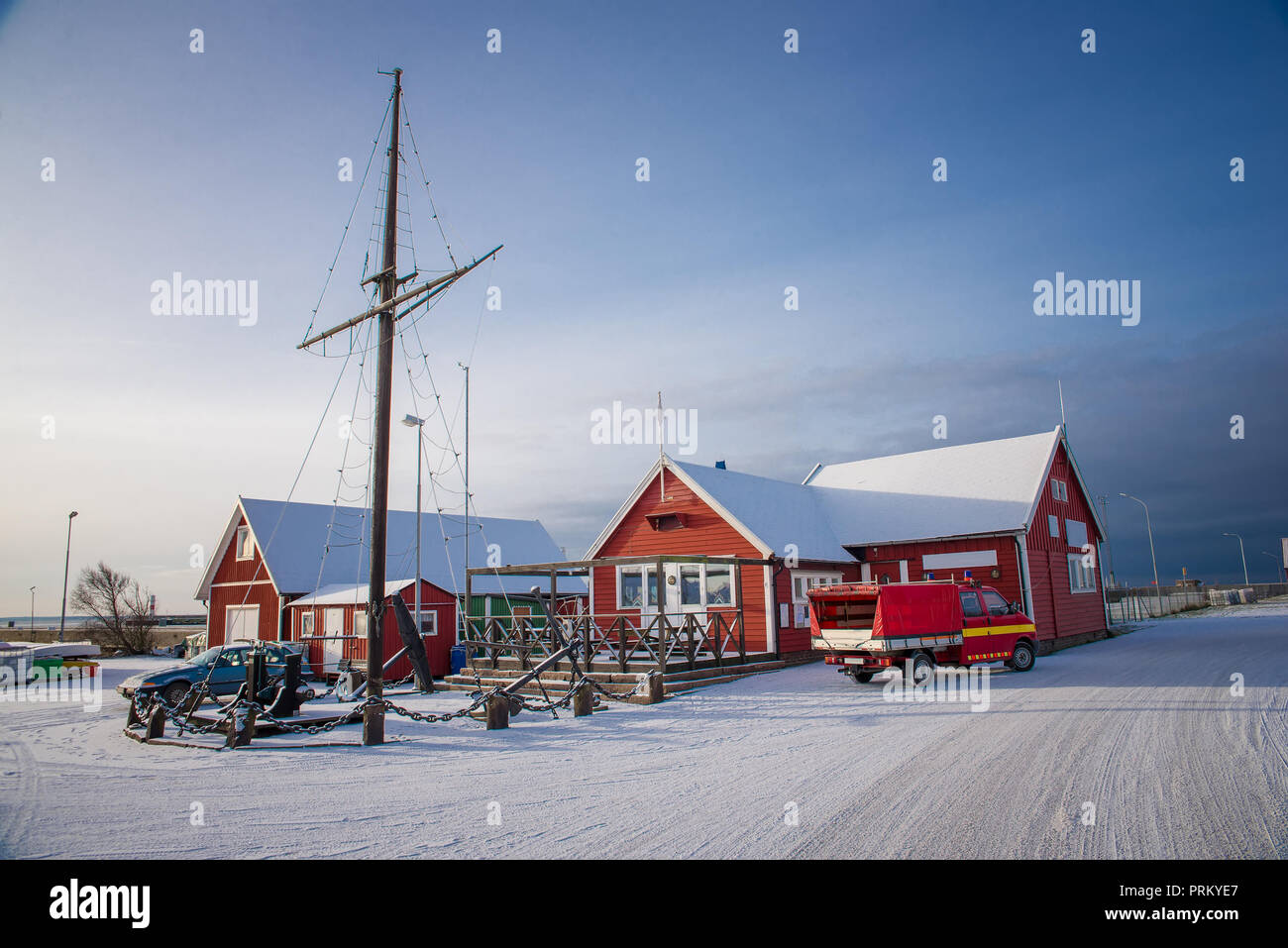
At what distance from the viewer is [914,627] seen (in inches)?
648

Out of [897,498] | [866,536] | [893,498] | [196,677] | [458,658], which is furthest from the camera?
[893,498]

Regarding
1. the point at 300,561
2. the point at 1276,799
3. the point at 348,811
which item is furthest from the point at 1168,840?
the point at 300,561

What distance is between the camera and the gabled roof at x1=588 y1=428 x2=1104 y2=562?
78.9 ft

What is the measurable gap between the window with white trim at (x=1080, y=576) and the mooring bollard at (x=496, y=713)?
2235cm

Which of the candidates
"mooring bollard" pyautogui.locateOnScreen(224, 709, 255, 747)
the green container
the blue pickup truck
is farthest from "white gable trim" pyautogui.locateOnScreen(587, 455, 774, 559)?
the green container

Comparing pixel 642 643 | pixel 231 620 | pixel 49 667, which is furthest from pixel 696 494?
pixel 49 667

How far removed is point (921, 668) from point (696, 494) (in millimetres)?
9790

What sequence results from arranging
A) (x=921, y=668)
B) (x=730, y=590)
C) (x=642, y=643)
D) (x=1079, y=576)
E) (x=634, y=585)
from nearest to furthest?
1. (x=921, y=668)
2. (x=642, y=643)
3. (x=730, y=590)
4. (x=634, y=585)
5. (x=1079, y=576)

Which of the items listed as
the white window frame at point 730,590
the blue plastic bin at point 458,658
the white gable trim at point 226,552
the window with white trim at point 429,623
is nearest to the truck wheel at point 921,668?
the white window frame at point 730,590

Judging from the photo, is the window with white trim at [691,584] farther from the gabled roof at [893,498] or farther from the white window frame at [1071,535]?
the white window frame at [1071,535]

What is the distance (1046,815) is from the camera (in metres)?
6.59

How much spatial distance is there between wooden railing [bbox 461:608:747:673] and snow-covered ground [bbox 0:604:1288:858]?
12.8 feet

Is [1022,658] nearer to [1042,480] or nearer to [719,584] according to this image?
[1042,480]
